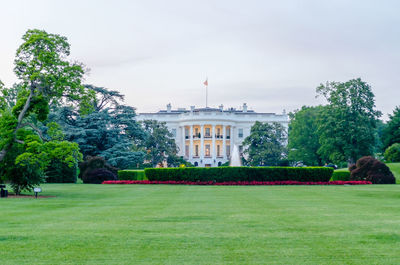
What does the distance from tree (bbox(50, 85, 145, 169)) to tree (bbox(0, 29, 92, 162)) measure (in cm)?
2527

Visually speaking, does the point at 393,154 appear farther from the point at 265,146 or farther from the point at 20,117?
the point at 20,117

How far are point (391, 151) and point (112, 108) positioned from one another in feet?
98.3

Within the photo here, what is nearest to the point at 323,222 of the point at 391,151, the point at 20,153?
the point at 20,153

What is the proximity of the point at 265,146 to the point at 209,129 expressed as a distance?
865 inches

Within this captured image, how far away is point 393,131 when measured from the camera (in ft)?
207

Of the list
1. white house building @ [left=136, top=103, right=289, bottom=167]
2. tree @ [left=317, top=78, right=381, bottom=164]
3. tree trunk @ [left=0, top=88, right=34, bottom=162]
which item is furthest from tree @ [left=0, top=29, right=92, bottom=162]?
white house building @ [left=136, top=103, right=289, bottom=167]

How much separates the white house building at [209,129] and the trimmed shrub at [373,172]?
2061 inches

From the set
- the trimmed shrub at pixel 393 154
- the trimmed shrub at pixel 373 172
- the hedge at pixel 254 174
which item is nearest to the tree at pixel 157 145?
the trimmed shrub at pixel 393 154

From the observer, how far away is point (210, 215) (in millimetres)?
12789

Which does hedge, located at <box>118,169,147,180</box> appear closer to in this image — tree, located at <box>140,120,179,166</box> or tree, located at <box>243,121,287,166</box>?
tree, located at <box>140,120,179,166</box>

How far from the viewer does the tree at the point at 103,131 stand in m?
50.1

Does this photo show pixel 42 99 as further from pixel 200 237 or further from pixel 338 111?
pixel 338 111

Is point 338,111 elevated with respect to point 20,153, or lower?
elevated

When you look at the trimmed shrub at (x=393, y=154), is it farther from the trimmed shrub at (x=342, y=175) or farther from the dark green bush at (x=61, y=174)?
the dark green bush at (x=61, y=174)
